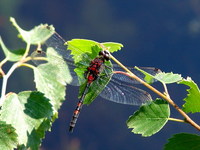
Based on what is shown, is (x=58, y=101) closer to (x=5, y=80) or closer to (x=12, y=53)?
(x=5, y=80)

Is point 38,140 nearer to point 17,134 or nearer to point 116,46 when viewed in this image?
point 17,134

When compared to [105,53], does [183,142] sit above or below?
below

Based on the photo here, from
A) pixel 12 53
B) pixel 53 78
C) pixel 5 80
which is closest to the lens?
pixel 5 80

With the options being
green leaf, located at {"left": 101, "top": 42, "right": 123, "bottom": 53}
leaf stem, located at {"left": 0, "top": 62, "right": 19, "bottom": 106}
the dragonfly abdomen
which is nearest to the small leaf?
green leaf, located at {"left": 101, "top": 42, "right": 123, "bottom": 53}

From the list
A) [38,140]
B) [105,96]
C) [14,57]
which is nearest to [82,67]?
[105,96]

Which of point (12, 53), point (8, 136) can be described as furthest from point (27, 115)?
point (12, 53)

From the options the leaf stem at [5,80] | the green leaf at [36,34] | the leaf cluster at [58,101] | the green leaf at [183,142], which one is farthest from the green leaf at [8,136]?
the green leaf at [36,34]
